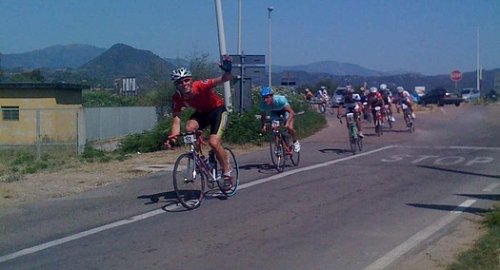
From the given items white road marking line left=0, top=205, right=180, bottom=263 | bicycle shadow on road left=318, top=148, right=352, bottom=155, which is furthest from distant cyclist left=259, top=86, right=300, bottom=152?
white road marking line left=0, top=205, right=180, bottom=263

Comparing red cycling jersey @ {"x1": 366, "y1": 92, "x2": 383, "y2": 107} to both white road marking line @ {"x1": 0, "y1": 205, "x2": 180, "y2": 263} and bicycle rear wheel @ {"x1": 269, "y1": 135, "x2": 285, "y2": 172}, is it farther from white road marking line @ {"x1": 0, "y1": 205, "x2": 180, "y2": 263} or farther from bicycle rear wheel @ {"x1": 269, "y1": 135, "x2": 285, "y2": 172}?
white road marking line @ {"x1": 0, "y1": 205, "x2": 180, "y2": 263}

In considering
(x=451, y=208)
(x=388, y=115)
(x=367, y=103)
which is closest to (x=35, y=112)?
(x=388, y=115)

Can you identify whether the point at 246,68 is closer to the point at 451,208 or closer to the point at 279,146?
the point at 279,146

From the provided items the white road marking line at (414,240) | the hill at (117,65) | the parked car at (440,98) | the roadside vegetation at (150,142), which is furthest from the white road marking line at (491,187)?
the parked car at (440,98)

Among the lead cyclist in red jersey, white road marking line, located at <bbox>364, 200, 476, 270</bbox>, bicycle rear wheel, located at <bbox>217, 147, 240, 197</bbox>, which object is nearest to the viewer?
white road marking line, located at <bbox>364, 200, 476, 270</bbox>

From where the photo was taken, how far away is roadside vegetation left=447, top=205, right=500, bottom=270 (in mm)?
7753

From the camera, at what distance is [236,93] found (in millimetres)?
26125

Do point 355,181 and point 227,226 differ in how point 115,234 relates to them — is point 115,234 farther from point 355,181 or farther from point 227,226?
point 355,181

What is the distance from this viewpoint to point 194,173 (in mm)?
11633

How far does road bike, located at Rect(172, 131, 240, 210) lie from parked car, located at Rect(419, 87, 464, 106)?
159 feet

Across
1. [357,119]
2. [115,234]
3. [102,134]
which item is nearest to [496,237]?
[115,234]

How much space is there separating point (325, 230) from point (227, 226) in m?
1.27

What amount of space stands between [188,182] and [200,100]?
123 cm

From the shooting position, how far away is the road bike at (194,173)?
Answer: 1146 cm
